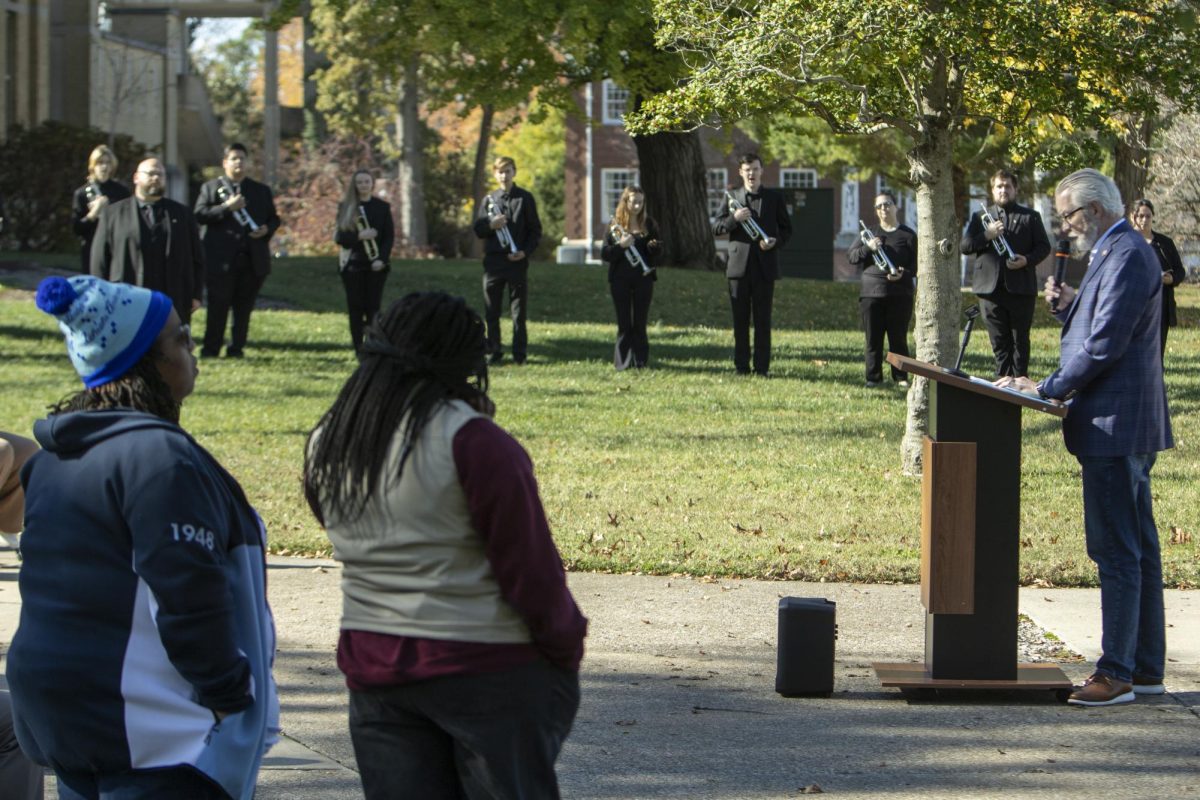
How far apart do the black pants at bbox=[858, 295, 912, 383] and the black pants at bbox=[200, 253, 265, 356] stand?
6.15 m

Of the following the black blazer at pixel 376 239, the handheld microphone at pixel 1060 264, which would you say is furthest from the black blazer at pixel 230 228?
the handheld microphone at pixel 1060 264

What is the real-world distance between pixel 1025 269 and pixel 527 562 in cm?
1289

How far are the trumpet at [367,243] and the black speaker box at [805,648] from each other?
10870mm

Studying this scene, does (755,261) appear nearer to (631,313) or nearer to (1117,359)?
(631,313)

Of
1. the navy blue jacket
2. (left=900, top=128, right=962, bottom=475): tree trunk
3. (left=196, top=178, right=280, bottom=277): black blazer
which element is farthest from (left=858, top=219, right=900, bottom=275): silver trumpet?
the navy blue jacket

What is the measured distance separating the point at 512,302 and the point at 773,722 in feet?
36.2

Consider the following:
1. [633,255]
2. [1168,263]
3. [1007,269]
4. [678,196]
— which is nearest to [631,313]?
[633,255]

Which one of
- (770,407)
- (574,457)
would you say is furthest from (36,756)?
(770,407)

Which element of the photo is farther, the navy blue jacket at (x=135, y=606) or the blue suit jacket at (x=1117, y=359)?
the blue suit jacket at (x=1117, y=359)

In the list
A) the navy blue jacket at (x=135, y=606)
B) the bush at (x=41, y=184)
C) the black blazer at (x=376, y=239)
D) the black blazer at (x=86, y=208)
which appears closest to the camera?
the navy blue jacket at (x=135, y=606)

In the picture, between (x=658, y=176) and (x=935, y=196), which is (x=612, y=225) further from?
(x=658, y=176)

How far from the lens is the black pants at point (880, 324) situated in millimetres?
15930

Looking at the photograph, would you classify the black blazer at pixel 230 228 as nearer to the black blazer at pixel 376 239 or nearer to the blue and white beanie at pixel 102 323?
the black blazer at pixel 376 239

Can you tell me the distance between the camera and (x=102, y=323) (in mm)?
3424
